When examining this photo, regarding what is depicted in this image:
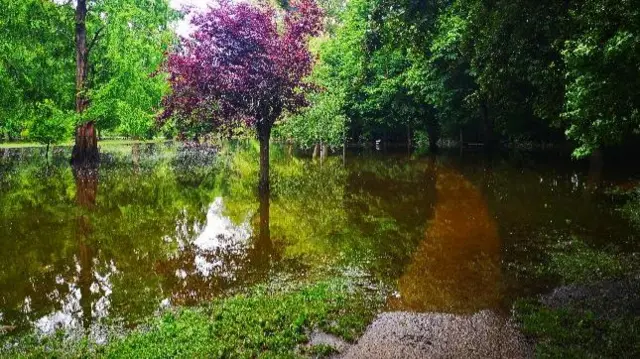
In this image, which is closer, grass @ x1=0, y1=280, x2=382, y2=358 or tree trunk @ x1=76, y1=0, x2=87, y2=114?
grass @ x1=0, y1=280, x2=382, y2=358

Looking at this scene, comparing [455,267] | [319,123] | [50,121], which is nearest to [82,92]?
[50,121]

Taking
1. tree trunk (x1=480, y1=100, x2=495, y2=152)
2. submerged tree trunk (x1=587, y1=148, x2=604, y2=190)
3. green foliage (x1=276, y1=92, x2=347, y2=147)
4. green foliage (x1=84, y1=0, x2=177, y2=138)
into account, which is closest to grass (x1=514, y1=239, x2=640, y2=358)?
submerged tree trunk (x1=587, y1=148, x2=604, y2=190)

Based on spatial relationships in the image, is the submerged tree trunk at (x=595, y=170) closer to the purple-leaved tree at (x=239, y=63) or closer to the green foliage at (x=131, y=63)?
the purple-leaved tree at (x=239, y=63)

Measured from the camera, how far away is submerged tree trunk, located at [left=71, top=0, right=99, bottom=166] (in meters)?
29.5

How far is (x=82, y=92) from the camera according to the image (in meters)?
28.1

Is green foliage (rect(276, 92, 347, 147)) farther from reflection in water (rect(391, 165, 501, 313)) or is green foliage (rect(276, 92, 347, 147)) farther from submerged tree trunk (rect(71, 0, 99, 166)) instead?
reflection in water (rect(391, 165, 501, 313))

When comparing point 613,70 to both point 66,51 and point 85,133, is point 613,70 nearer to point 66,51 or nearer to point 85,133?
point 85,133

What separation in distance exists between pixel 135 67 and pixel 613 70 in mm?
26358

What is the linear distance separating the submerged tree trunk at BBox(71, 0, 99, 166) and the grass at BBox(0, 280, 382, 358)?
2526 centimetres

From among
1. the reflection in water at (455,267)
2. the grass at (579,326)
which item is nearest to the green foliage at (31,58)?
the reflection in water at (455,267)

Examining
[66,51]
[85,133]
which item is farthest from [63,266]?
[66,51]

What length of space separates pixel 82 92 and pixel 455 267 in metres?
26.3

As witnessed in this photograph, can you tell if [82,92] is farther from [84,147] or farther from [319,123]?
[319,123]

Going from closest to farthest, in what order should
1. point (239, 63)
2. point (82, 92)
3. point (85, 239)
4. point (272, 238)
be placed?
point (85, 239) → point (272, 238) → point (239, 63) → point (82, 92)
